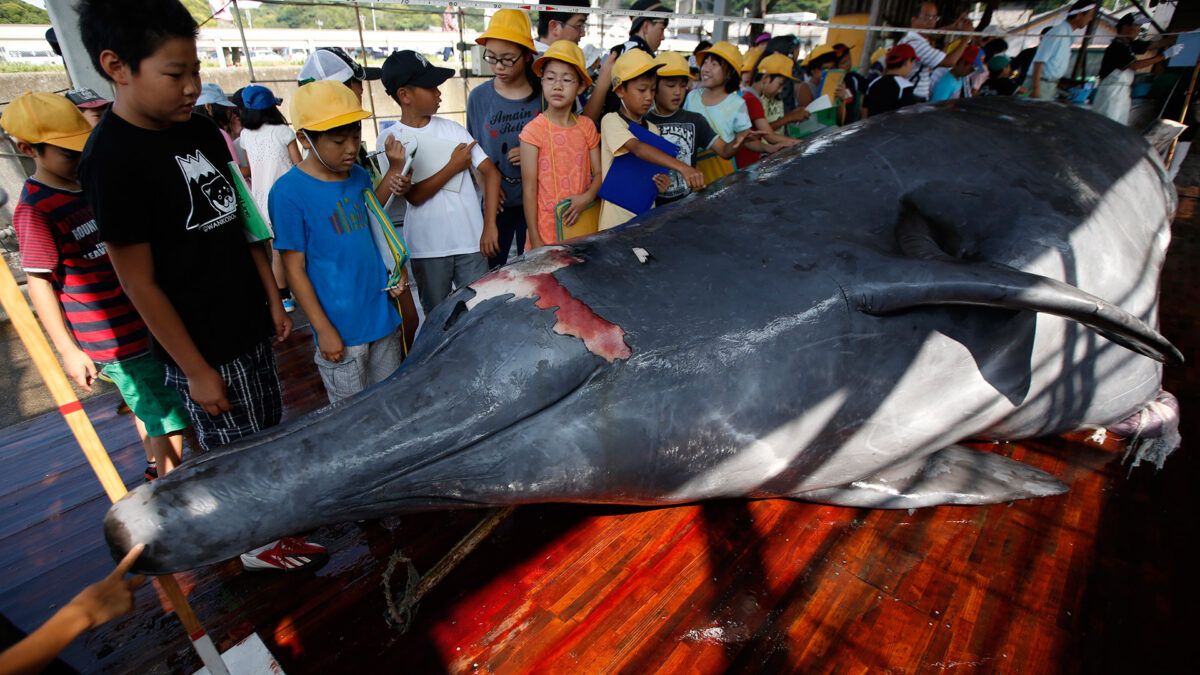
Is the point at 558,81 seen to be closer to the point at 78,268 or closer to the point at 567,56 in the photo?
the point at 567,56

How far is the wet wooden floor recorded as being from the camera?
223 cm

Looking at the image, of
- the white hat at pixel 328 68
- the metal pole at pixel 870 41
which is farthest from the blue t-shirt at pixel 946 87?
the metal pole at pixel 870 41

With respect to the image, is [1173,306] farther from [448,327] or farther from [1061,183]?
[448,327]

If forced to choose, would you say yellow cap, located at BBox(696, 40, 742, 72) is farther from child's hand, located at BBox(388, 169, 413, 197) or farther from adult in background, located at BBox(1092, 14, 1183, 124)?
adult in background, located at BBox(1092, 14, 1183, 124)

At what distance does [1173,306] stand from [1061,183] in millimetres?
3150

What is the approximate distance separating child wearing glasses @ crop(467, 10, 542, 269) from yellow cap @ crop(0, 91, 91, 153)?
2.24m

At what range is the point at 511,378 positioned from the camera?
201cm

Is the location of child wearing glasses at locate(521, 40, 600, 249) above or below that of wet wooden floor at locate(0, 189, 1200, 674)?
above

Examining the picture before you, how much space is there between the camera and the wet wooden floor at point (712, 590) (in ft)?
7.31

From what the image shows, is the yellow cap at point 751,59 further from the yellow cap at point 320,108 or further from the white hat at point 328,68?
the yellow cap at point 320,108

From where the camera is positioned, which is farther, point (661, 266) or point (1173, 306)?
point (1173, 306)

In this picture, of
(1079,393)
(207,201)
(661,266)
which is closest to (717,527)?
(661,266)

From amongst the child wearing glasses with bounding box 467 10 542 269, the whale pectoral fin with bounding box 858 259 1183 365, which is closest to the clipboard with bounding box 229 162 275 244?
the child wearing glasses with bounding box 467 10 542 269

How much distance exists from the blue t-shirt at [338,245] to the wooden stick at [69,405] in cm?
132
